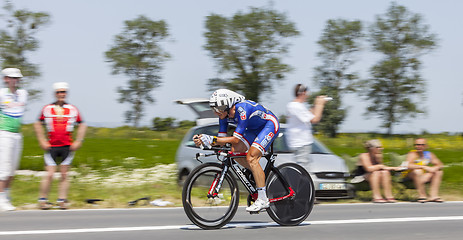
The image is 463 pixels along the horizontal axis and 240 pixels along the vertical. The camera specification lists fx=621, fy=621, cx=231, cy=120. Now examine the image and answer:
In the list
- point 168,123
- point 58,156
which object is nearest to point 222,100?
point 58,156

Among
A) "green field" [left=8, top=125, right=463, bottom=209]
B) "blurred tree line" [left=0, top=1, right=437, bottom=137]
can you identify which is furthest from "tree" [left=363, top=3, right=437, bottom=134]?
"green field" [left=8, top=125, right=463, bottom=209]

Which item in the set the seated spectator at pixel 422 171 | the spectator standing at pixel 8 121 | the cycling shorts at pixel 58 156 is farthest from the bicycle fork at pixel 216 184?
the seated spectator at pixel 422 171

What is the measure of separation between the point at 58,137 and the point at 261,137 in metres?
4.05

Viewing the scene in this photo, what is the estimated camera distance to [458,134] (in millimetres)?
64500

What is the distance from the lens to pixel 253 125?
7605 mm

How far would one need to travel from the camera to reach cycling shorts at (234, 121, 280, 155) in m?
7.48

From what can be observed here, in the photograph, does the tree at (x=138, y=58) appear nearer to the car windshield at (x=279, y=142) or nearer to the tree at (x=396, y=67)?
the tree at (x=396, y=67)

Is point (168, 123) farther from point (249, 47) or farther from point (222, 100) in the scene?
point (222, 100)

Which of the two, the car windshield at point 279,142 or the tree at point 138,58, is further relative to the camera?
the tree at point 138,58

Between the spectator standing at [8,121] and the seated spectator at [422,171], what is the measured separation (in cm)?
723

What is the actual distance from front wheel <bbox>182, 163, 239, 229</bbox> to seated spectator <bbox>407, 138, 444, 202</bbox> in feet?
18.4

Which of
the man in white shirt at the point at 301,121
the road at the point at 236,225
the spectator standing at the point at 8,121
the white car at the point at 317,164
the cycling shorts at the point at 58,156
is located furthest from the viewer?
the white car at the point at 317,164

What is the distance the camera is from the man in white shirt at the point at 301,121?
10219mm

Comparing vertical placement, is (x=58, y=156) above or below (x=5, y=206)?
above
